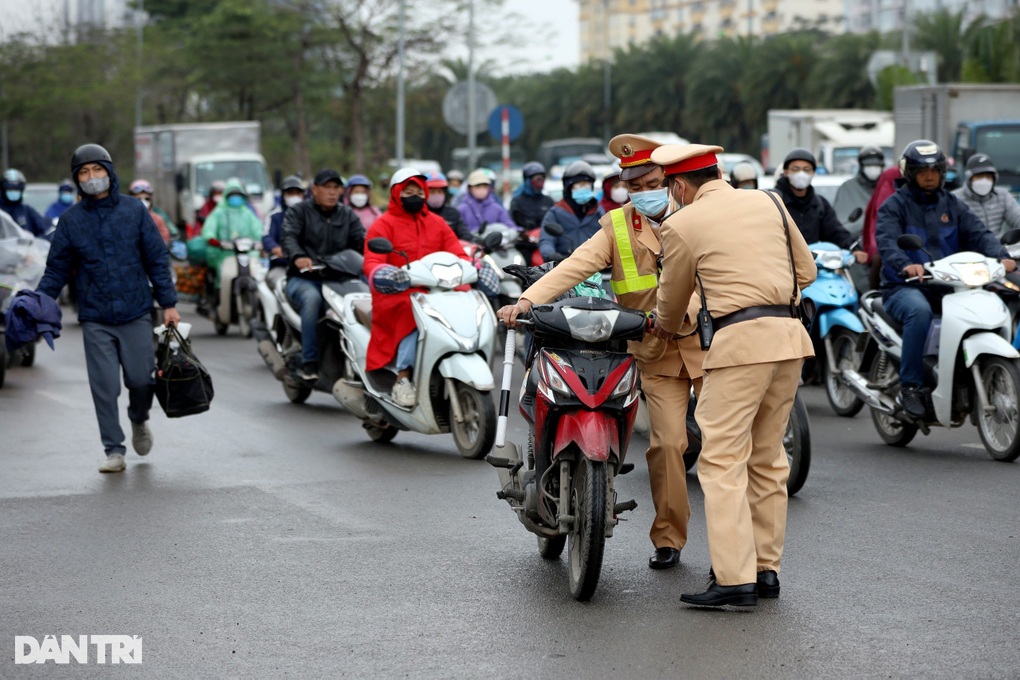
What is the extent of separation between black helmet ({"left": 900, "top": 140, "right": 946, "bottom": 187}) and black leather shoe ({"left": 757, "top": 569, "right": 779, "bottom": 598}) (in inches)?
172

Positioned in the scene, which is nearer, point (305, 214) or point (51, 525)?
point (51, 525)

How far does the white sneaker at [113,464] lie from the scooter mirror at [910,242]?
4914mm

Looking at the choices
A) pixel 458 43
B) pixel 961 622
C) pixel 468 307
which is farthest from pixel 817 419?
pixel 458 43

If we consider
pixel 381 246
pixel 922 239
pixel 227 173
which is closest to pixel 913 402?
pixel 922 239

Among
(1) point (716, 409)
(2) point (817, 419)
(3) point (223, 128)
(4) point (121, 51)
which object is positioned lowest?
(2) point (817, 419)

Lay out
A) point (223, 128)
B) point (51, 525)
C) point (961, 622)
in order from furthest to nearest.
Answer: point (223, 128), point (51, 525), point (961, 622)

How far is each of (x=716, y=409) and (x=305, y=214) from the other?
23.4 ft

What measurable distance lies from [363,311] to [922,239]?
12.6 feet

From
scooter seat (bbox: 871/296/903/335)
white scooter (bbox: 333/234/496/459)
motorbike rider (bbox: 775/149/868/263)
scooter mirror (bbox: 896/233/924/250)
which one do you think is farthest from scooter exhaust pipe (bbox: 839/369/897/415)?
white scooter (bbox: 333/234/496/459)

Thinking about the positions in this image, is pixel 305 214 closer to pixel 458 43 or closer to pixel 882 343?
pixel 882 343

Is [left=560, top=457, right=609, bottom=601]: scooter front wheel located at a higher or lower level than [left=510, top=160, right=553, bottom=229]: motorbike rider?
lower

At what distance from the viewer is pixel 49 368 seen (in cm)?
1639

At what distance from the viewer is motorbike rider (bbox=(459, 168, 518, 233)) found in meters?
18.5

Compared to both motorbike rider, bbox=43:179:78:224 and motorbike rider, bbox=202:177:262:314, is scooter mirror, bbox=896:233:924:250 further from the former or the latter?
motorbike rider, bbox=43:179:78:224
